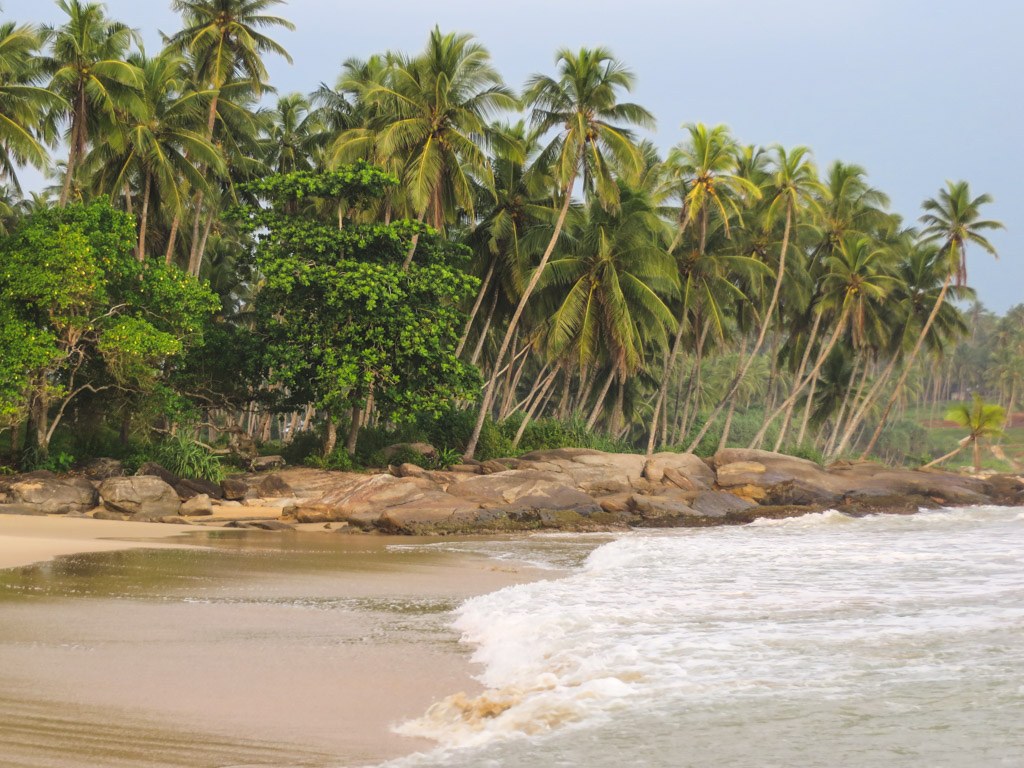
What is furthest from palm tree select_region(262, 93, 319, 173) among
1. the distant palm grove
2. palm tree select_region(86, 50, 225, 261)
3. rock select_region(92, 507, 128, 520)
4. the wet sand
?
the wet sand

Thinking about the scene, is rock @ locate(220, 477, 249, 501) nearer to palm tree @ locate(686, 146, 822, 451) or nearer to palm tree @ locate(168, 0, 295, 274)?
palm tree @ locate(168, 0, 295, 274)

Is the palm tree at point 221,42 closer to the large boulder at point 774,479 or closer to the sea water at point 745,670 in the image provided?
the large boulder at point 774,479

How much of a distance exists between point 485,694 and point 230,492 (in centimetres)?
1532

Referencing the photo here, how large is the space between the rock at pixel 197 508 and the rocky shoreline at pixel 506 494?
0.02 m

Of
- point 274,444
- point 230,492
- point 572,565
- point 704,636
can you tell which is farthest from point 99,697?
point 274,444

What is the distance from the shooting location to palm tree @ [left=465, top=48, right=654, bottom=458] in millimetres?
24469

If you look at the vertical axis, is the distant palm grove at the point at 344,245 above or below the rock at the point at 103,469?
above

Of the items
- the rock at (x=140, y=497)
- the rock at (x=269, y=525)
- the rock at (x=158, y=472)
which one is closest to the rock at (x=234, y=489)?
the rock at (x=158, y=472)

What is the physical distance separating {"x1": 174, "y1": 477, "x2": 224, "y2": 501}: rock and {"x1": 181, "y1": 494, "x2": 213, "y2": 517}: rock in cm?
76

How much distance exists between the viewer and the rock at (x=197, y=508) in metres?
17.2

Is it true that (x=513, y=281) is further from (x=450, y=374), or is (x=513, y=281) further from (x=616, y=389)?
(x=616, y=389)

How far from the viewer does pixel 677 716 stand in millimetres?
4723

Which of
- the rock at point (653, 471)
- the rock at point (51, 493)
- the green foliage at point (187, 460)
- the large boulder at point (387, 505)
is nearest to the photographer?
the rock at point (51, 493)

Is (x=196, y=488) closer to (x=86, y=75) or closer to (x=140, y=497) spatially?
(x=140, y=497)
